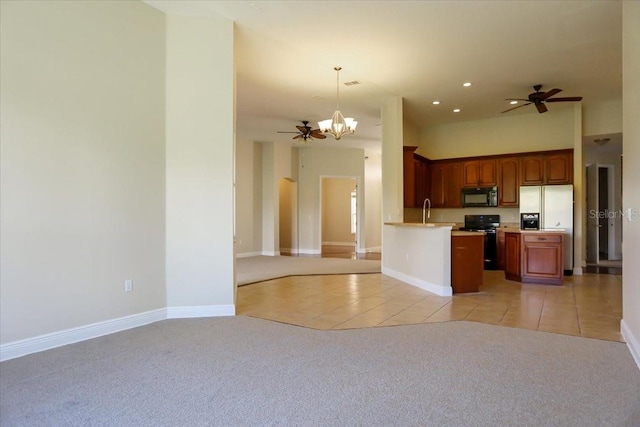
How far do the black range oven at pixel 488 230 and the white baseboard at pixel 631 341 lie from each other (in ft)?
14.3

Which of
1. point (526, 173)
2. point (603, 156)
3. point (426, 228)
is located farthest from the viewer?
point (603, 156)

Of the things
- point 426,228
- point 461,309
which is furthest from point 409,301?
point 426,228

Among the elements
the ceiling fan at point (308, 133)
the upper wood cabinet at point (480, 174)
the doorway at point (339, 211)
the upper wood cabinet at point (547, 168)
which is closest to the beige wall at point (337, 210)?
the doorway at point (339, 211)

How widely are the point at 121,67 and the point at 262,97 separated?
343 centimetres

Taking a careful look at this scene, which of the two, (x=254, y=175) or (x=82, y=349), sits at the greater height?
(x=254, y=175)

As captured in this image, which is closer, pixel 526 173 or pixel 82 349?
pixel 82 349

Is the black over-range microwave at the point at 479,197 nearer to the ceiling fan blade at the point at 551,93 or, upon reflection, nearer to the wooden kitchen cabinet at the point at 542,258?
the wooden kitchen cabinet at the point at 542,258

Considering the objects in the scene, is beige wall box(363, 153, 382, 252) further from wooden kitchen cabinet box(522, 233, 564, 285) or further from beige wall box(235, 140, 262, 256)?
wooden kitchen cabinet box(522, 233, 564, 285)

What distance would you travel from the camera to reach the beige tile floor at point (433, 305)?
13.1 ft

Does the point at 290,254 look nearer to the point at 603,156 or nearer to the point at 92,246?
the point at 92,246

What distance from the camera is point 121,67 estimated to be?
380cm

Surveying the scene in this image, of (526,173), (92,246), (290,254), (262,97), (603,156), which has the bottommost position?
(290,254)

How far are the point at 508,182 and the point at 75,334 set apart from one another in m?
7.78

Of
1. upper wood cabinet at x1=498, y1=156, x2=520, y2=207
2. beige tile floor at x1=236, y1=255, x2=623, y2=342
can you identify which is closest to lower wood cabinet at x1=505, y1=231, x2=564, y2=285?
beige tile floor at x1=236, y1=255, x2=623, y2=342
